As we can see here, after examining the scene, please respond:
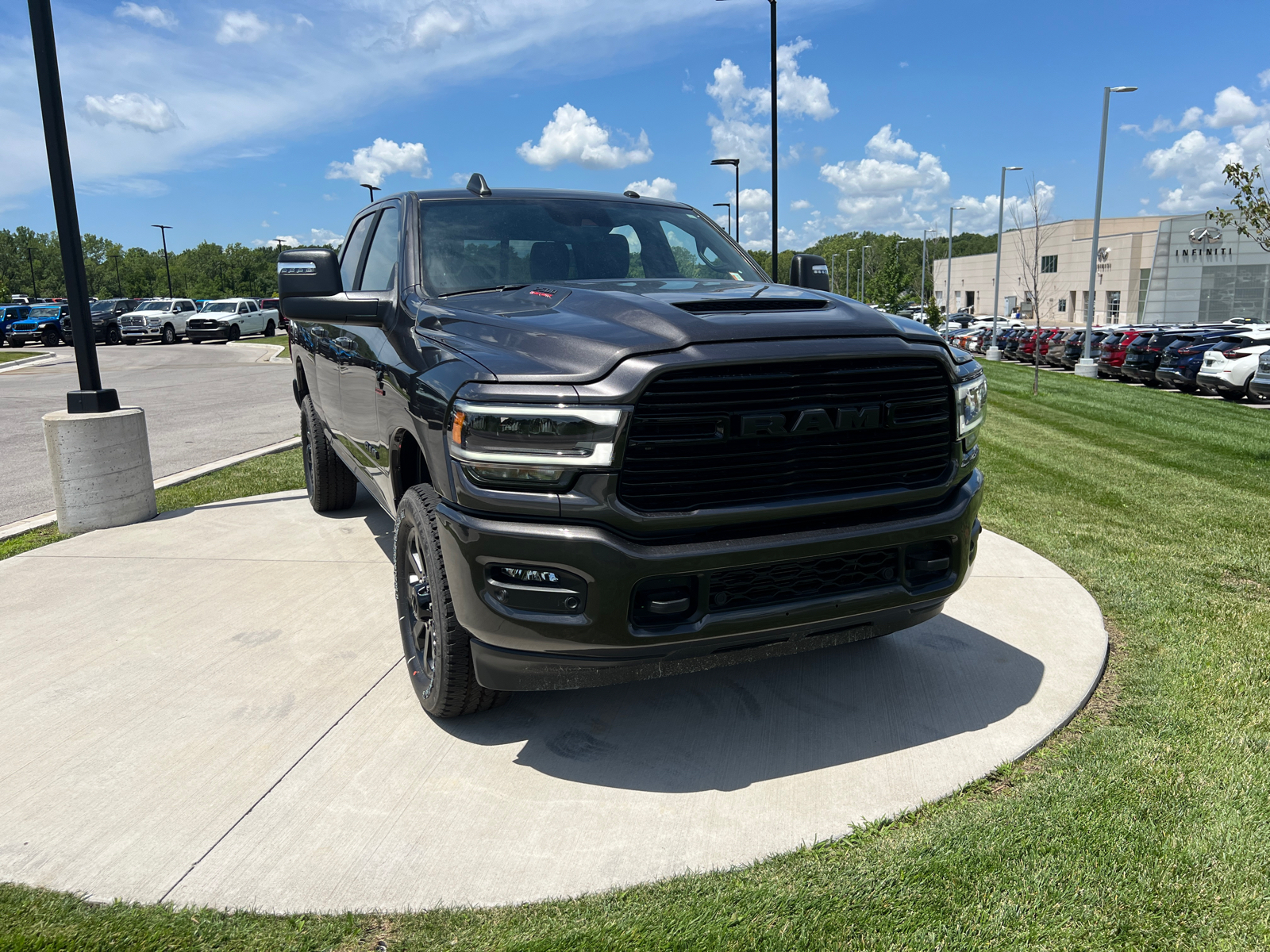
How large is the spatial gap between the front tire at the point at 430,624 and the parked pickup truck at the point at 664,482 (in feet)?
0.04

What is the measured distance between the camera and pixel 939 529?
3197 mm

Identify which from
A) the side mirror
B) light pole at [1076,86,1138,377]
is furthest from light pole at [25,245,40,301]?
the side mirror

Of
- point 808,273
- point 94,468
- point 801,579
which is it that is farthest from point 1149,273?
point 801,579

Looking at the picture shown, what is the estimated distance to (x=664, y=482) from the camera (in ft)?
9.17

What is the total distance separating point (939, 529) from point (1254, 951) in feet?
4.72

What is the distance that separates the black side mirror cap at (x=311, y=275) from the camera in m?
4.08

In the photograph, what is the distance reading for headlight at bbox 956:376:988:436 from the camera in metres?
3.29

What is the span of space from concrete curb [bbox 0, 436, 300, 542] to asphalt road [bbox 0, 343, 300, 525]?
8.9 inches

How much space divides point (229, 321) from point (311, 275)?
43.4 m

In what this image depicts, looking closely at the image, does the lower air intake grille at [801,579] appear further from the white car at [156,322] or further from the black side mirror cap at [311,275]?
the white car at [156,322]

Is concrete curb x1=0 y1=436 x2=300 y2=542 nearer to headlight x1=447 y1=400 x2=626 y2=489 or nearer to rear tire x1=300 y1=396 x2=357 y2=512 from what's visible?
rear tire x1=300 y1=396 x2=357 y2=512

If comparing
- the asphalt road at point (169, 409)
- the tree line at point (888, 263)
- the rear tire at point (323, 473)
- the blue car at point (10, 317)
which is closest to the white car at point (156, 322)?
the blue car at point (10, 317)

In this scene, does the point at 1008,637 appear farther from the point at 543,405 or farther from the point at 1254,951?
the point at 543,405

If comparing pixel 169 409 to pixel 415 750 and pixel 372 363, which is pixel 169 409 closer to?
pixel 372 363
